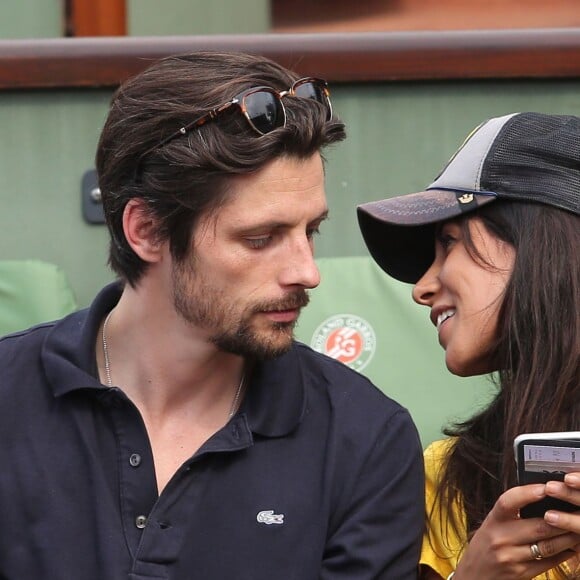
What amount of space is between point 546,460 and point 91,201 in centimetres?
207

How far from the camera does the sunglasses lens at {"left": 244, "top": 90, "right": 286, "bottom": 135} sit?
7.88 ft

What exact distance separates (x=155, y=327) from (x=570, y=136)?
2.86 feet

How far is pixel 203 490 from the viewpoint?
243 cm

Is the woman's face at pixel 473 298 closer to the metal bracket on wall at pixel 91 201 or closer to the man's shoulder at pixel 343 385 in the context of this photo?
the man's shoulder at pixel 343 385

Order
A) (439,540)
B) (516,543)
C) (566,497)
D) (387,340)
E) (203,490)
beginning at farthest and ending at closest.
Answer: (387,340), (439,540), (203,490), (516,543), (566,497)

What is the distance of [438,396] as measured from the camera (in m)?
3.31

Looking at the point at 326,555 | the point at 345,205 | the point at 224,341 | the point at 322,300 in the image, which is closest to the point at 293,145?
the point at 224,341

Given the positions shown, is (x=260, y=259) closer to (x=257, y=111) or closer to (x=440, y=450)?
(x=257, y=111)

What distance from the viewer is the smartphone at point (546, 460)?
6.63 ft

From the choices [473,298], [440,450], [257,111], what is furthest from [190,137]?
[440,450]

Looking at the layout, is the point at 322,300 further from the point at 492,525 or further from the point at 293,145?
the point at 492,525

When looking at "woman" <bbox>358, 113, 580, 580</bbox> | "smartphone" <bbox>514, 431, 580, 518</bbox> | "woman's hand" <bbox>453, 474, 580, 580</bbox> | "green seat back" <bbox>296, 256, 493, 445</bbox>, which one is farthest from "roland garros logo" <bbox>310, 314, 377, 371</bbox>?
"smartphone" <bbox>514, 431, 580, 518</bbox>

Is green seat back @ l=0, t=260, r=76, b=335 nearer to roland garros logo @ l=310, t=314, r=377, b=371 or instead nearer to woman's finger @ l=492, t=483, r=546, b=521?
roland garros logo @ l=310, t=314, r=377, b=371

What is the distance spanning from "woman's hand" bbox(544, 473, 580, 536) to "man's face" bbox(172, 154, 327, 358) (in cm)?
62
